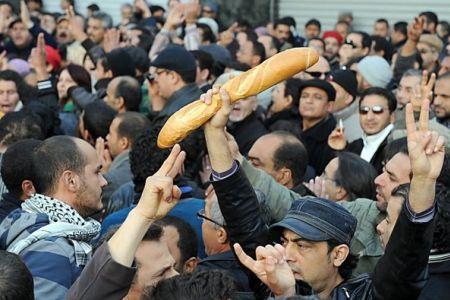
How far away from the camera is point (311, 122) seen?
7961mm

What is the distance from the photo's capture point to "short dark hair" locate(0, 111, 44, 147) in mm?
6293

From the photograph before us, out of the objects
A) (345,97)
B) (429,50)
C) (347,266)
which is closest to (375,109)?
(345,97)

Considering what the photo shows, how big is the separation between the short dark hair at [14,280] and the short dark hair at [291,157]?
3.12 m

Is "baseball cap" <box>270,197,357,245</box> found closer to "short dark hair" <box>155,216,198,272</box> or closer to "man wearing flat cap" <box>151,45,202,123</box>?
"short dark hair" <box>155,216,198,272</box>

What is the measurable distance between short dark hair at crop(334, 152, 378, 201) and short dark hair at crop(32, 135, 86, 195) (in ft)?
5.75

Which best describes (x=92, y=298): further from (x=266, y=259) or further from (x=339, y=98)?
(x=339, y=98)

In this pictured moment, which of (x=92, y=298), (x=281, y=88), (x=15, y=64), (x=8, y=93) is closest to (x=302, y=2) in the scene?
(x=15, y=64)

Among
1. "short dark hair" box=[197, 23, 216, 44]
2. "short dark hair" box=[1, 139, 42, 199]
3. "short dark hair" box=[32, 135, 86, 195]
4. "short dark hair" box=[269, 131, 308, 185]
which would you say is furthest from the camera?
"short dark hair" box=[197, 23, 216, 44]

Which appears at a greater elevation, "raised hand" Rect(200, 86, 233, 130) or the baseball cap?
"raised hand" Rect(200, 86, 233, 130)

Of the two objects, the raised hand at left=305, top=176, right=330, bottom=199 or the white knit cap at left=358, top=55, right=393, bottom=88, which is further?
the white knit cap at left=358, top=55, right=393, bottom=88

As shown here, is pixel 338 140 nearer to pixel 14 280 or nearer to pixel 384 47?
pixel 14 280

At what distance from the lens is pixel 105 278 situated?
307cm

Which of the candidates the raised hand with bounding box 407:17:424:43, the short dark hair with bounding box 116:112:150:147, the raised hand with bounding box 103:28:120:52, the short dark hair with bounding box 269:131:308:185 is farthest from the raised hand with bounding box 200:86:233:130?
the raised hand with bounding box 407:17:424:43

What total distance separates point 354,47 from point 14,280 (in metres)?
9.33
